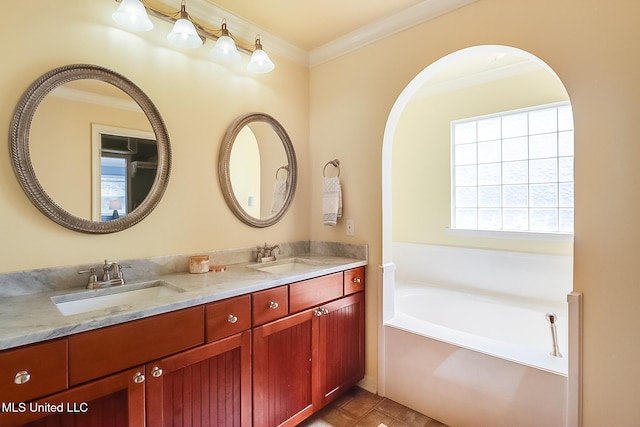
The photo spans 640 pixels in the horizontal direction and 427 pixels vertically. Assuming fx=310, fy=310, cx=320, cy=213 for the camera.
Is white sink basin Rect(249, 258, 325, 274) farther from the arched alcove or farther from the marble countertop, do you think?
the arched alcove

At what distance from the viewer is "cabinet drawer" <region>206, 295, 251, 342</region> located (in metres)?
1.36

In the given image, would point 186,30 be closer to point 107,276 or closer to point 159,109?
point 159,109

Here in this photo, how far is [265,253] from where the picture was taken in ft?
7.18

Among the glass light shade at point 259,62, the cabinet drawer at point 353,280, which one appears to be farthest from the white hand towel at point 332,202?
the glass light shade at point 259,62

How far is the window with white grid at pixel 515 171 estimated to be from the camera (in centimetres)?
257

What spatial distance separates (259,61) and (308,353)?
5.96 feet

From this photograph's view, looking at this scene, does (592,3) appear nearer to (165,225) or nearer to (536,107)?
(536,107)

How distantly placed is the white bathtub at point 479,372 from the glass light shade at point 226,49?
1.91 m

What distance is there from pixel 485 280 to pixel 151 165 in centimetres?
282

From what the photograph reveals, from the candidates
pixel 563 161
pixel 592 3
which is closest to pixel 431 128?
pixel 563 161

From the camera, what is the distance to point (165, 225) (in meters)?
1.74

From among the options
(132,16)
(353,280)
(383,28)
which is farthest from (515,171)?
(132,16)

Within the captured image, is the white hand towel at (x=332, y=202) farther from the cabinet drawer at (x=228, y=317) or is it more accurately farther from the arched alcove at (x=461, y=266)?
the cabinet drawer at (x=228, y=317)

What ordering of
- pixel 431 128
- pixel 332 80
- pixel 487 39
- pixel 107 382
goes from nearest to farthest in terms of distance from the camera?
pixel 107 382 → pixel 487 39 → pixel 332 80 → pixel 431 128
